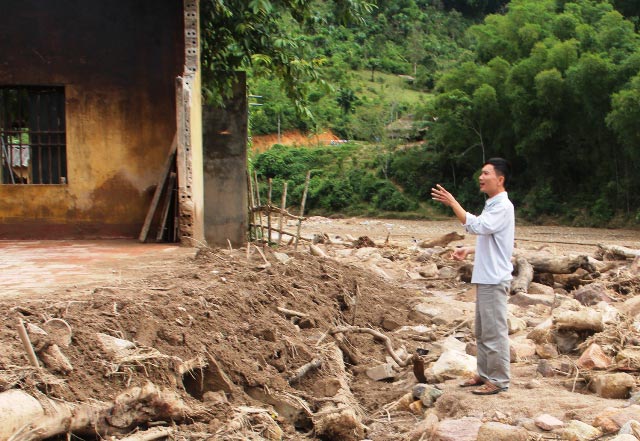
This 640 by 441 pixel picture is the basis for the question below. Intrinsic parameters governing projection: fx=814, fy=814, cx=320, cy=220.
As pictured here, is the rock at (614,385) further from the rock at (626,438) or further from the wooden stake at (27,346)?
the wooden stake at (27,346)

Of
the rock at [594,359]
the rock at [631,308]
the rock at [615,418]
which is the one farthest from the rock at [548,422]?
the rock at [631,308]

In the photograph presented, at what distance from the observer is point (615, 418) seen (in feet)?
16.4

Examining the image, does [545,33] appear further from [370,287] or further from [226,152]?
[370,287]

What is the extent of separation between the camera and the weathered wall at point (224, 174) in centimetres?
1285

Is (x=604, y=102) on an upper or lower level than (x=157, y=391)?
upper

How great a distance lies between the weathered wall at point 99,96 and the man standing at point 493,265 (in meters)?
6.19

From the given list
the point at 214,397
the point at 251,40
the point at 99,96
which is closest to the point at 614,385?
the point at 214,397

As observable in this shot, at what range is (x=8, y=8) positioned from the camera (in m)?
11.1

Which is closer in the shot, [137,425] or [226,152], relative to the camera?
[137,425]

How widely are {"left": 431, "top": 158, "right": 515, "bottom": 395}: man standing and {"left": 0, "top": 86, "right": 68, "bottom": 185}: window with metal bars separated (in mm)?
6983

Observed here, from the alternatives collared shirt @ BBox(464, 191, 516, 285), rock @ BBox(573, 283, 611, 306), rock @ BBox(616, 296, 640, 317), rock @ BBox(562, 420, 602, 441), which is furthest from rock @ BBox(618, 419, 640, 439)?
rock @ BBox(573, 283, 611, 306)

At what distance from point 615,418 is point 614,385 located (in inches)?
36.6

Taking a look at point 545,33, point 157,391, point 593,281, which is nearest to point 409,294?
point 593,281

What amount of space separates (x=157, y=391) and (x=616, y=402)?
3.15 metres
